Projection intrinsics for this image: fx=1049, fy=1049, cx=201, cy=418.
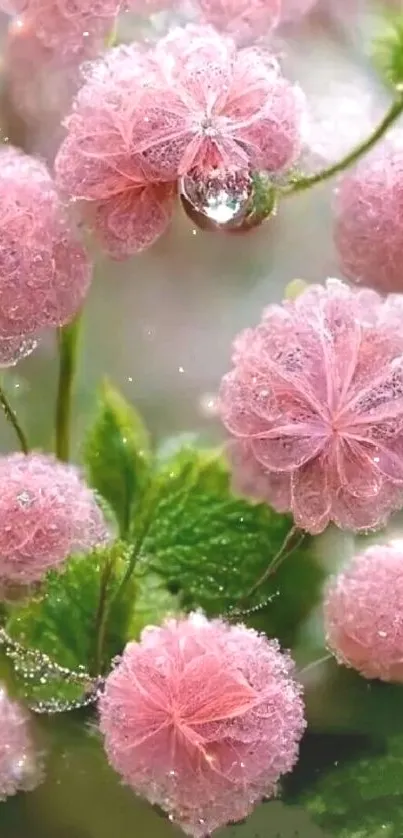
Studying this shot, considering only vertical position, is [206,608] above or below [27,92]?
below

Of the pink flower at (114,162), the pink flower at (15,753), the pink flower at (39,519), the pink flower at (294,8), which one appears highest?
the pink flower at (294,8)

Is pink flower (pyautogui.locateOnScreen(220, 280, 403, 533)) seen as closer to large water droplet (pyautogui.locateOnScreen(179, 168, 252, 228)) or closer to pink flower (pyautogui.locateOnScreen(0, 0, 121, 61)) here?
large water droplet (pyautogui.locateOnScreen(179, 168, 252, 228))

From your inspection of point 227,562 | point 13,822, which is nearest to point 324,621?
point 227,562

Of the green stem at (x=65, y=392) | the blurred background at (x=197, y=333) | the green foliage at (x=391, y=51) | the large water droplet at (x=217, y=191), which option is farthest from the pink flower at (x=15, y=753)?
the green foliage at (x=391, y=51)

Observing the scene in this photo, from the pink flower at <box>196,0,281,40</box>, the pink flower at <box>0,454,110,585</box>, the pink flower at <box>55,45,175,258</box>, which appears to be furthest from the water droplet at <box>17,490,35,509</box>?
the pink flower at <box>196,0,281,40</box>

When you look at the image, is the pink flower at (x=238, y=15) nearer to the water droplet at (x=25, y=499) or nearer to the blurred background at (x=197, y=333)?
the blurred background at (x=197, y=333)

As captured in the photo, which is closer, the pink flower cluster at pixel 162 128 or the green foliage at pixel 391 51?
the pink flower cluster at pixel 162 128

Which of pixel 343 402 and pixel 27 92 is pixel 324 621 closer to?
pixel 343 402
